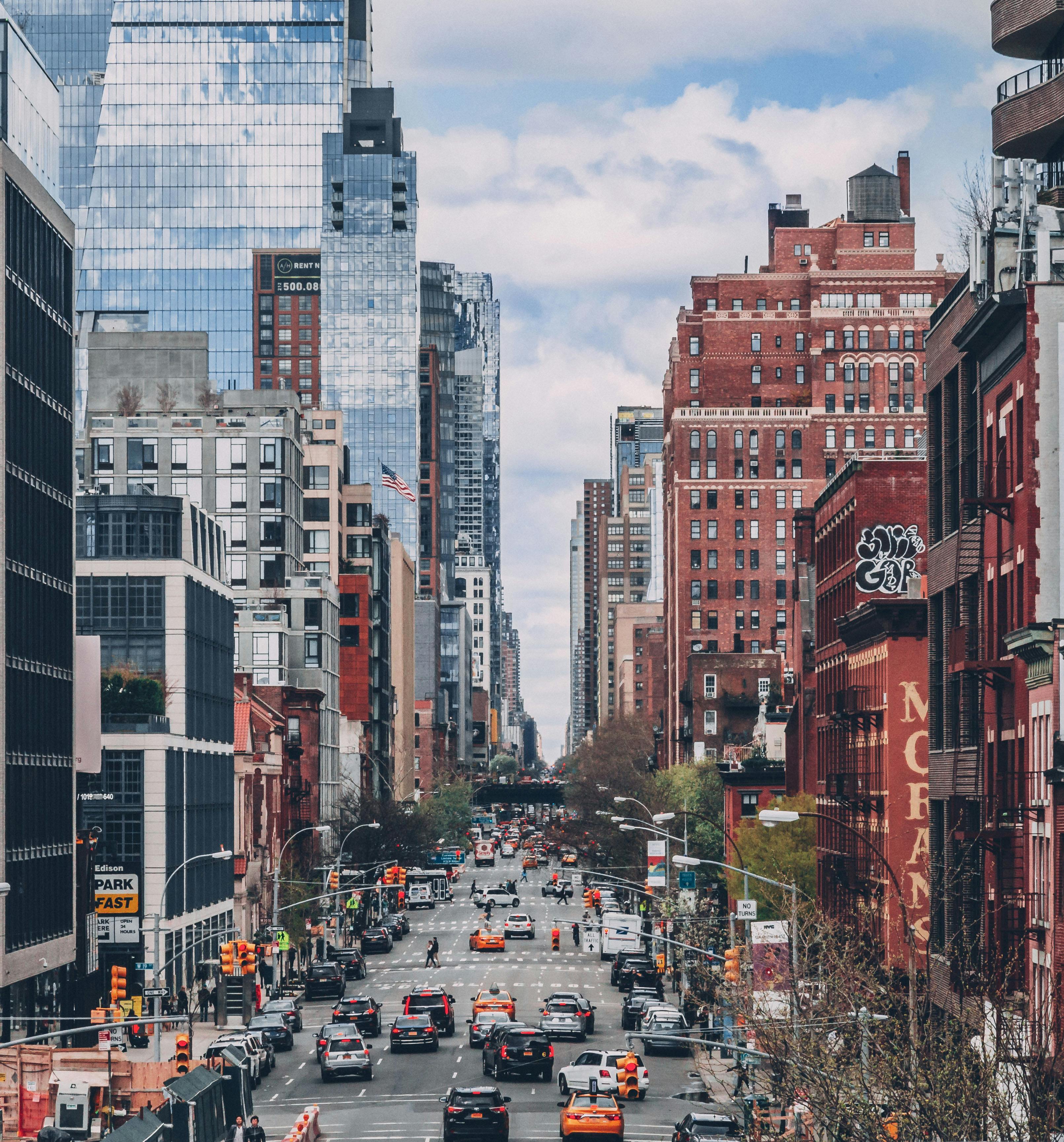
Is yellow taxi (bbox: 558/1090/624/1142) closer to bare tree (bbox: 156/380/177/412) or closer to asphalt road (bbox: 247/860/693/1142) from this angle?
asphalt road (bbox: 247/860/693/1142)

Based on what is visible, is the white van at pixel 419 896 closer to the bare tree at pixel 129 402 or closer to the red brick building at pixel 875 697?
the bare tree at pixel 129 402

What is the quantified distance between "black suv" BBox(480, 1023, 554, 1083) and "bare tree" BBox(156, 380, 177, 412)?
100478 mm

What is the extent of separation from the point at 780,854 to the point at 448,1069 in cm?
2362

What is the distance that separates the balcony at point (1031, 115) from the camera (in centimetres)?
5197

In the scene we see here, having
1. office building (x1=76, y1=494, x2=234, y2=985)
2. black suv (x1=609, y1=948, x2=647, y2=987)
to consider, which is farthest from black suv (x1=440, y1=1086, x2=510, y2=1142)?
black suv (x1=609, y1=948, x2=647, y2=987)

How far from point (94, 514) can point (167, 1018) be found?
6419cm

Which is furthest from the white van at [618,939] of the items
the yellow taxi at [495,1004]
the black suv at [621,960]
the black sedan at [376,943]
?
the yellow taxi at [495,1004]

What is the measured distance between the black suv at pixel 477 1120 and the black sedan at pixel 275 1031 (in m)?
27.2

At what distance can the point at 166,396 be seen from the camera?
16488 cm

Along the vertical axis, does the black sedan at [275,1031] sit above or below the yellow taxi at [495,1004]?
below

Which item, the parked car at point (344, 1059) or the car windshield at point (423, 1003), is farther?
the car windshield at point (423, 1003)

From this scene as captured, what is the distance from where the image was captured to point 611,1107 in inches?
2137

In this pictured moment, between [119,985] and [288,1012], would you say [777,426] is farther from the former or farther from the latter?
[119,985]

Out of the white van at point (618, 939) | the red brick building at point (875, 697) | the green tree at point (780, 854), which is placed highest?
A: the red brick building at point (875, 697)
